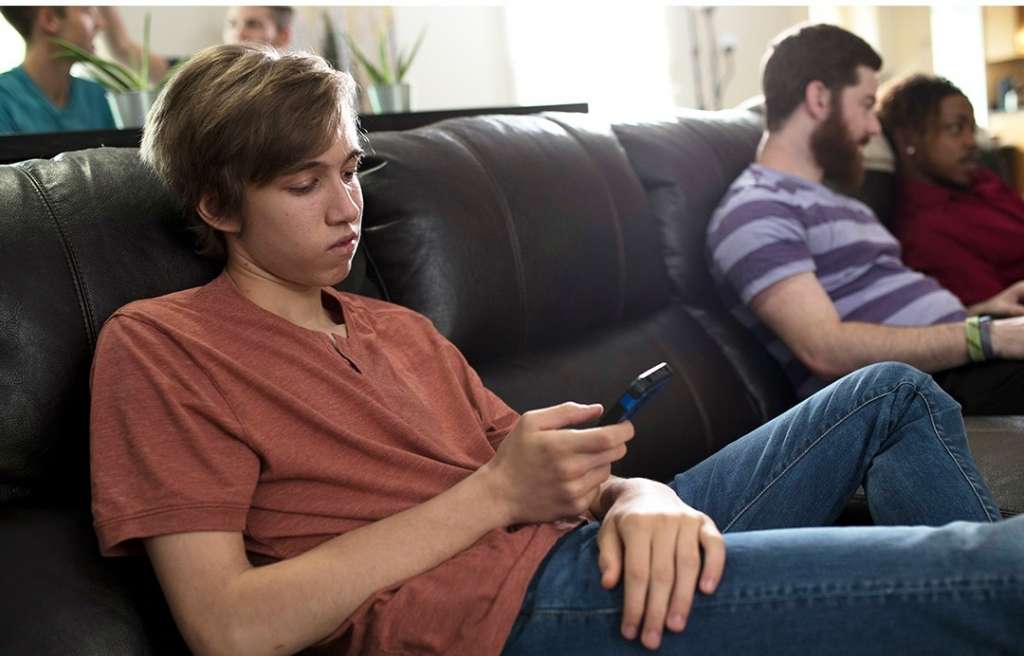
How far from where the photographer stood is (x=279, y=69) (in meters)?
1.15

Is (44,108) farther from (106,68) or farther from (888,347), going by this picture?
(888,347)

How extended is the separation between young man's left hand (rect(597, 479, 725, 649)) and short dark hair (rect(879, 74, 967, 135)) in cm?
185

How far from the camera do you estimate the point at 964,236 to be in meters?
2.47

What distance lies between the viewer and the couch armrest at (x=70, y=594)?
37.9 inches

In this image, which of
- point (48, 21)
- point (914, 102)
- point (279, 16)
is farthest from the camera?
point (279, 16)

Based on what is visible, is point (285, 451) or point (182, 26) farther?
point (182, 26)

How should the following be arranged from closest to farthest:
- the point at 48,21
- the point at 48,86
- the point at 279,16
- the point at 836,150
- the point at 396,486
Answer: the point at 396,486 < the point at 48,86 < the point at 48,21 < the point at 836,150 < the point at 279,16

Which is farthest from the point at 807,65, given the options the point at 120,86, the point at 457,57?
the point at 457,57

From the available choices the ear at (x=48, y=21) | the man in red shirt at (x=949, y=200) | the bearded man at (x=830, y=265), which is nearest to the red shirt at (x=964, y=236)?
the man in red shirt at (x=949, y=200)

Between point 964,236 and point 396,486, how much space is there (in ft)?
5.84

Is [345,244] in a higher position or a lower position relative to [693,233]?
higher

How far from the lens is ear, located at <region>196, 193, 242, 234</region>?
1.17 m

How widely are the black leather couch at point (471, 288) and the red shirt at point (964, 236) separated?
39cm

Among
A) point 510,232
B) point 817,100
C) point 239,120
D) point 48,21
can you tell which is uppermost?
point 48,21
